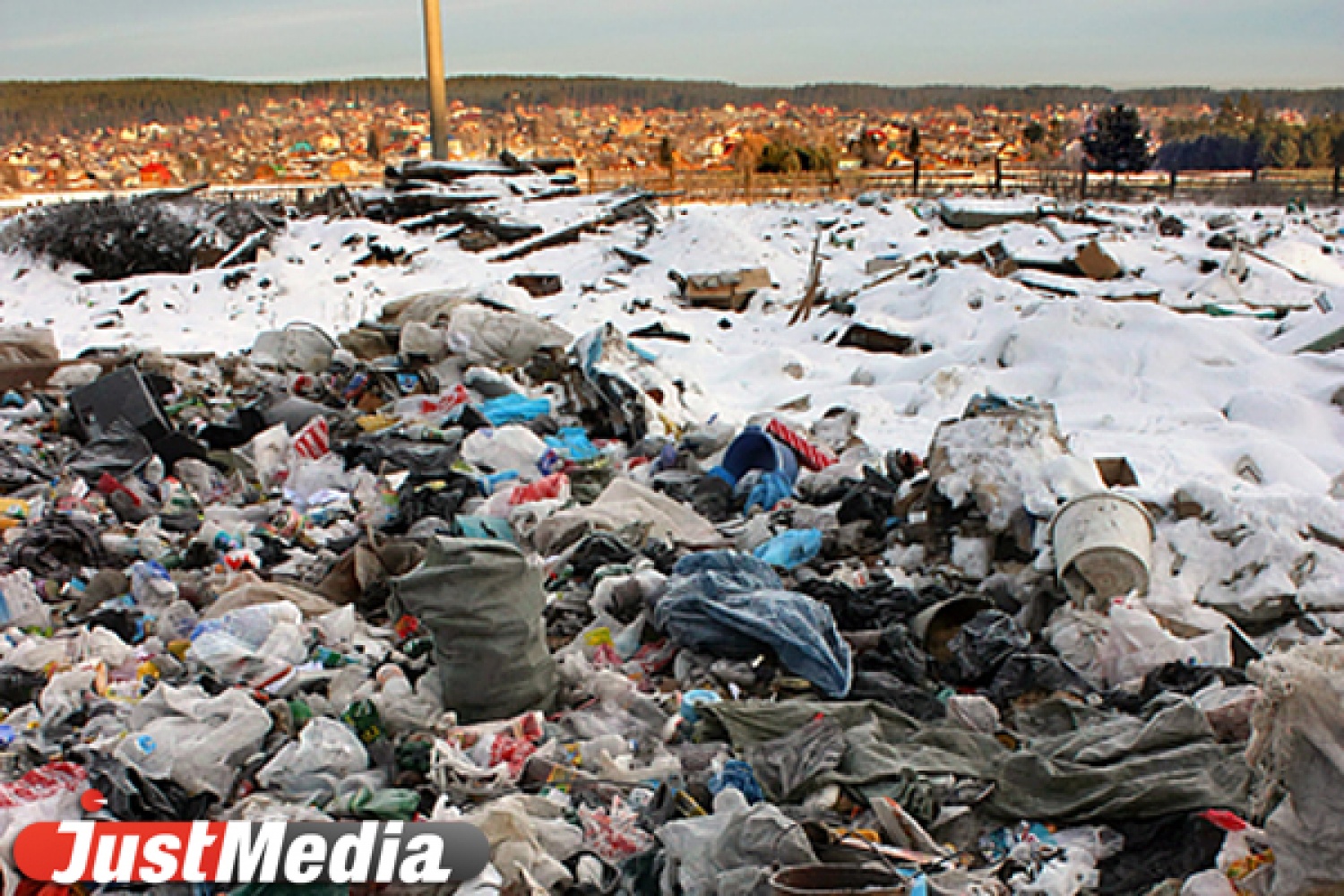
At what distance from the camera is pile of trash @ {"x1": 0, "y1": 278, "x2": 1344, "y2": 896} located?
2.68 m

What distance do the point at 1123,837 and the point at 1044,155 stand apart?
42.4 m

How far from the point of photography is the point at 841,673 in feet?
12.1

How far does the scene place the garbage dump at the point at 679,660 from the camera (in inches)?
105

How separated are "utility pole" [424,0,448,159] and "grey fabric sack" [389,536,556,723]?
2219cm

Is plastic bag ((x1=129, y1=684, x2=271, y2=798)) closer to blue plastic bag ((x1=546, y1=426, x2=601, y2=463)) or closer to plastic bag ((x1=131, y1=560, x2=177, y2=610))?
plastic bag ((x1=131, y1=560, x2=177, y2=610))

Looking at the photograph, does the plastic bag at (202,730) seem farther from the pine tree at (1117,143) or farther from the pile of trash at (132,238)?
the pine tree at (1117,143)

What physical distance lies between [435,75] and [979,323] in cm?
1660

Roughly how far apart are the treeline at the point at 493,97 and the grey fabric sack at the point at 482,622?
77639 millimetres

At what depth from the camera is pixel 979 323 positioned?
10.9 m

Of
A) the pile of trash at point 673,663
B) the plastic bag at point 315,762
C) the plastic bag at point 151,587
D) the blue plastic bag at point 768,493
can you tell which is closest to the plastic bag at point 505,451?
the pile of trash at point 673,663

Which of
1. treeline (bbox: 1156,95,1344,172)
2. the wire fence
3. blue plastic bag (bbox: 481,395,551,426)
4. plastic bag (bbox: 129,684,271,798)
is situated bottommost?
plastic bag (bbox: 129,684,271,798)

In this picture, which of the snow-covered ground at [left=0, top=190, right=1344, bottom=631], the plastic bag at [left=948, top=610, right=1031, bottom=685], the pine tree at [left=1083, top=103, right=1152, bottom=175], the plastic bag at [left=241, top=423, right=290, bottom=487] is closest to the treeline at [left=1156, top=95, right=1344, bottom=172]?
the pine tree at [left=1083, top=103, right=1152, bottom=175]

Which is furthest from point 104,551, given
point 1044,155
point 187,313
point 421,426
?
point 1044,155

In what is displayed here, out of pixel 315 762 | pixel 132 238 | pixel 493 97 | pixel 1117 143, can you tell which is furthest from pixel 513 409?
pixel 493 97
